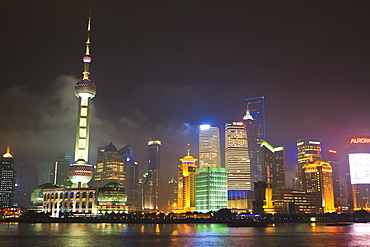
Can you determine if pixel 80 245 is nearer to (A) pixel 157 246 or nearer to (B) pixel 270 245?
(A) pixel 157 246

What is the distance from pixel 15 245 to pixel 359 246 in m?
73.3

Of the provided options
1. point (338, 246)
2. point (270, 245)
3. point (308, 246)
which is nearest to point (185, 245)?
point (270, 245)

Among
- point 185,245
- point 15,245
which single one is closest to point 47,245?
point 15,245

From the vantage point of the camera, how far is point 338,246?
288 feet

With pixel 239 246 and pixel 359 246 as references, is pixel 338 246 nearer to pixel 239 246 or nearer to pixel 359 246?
pixel 359 246

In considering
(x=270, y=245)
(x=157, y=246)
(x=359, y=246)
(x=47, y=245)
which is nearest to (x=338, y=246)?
(x=359, y=246)

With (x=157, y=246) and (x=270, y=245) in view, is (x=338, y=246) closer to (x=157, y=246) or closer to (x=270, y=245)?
(x=270, y=245)

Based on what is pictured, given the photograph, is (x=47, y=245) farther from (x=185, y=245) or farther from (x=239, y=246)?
(x=239, y=246)

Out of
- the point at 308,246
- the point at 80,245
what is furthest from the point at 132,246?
the point at 308,246

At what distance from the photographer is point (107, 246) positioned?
8506 centimetres

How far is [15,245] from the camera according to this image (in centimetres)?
8675

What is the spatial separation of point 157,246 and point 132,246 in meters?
5.25

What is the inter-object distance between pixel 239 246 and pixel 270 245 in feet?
24.7

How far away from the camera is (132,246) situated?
281 feet
